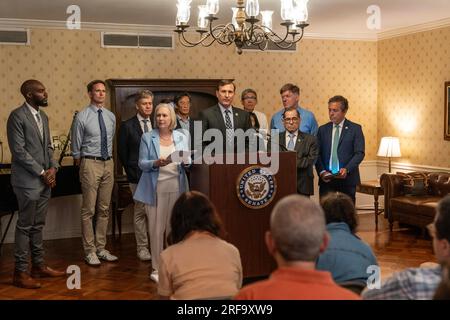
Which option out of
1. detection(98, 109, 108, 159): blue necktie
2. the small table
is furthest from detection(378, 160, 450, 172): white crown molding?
detection(98, 109, 108, 159): blue necktie

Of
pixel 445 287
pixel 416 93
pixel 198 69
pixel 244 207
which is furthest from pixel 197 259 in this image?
pixel 416 93

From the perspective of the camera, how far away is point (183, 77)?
734 centimetres

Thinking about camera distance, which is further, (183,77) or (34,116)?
(183,77)

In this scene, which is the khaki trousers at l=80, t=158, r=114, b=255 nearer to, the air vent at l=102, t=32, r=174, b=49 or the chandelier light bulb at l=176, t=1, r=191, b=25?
the chandelier light bulb at l=176, t=1, r=191, b=25

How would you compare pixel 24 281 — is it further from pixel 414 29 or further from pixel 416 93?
pixel 414 29

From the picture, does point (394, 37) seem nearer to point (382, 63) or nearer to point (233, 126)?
point (382, 63)

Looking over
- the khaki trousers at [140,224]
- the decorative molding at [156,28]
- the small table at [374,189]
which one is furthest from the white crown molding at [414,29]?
the khaki trousers at [140,224]

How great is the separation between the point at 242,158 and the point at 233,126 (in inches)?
23.8

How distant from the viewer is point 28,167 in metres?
4.50

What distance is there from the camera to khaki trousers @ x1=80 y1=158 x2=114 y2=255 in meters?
5.25

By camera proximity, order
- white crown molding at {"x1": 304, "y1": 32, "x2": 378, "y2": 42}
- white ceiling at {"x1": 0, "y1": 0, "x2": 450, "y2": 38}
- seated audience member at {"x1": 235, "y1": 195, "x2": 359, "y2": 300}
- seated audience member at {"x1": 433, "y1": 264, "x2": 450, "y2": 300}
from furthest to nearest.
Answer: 1. white crown molding at {"x1": 304, "y1": 32, "x2": 378, "y2": 42}
2. white ceiling at {"x1": 0, "y1": 0, "x2": 450, "y2": 38}
3. seated audience member at {"x1": 235, "y1": 195, "x2": 359, "y2": 300}
4. seated audience member at {"x1": 433, "y1": 264, "x2": 450, "y2": 300}

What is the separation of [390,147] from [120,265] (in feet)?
13.1
